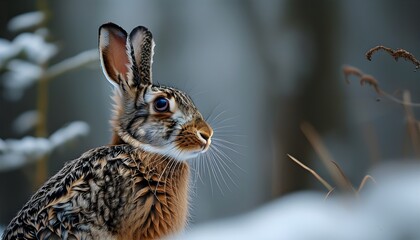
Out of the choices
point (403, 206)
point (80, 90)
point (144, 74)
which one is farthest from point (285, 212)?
point (80, 90)

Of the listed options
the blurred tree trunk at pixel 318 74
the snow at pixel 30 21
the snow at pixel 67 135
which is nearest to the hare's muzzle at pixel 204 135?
the snow at pixel 67 135

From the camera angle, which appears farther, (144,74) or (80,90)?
(80,90)

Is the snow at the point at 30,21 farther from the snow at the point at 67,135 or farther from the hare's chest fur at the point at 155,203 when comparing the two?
the hare's chest fur at the point at 155,203

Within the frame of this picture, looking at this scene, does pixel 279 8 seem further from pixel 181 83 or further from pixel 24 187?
pixel 24 187

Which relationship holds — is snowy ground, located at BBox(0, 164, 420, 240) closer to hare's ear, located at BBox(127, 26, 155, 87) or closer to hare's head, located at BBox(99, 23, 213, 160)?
hare's head, located at BBox(99, 23, 213, 160)

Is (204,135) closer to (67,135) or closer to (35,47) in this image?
(67,135)

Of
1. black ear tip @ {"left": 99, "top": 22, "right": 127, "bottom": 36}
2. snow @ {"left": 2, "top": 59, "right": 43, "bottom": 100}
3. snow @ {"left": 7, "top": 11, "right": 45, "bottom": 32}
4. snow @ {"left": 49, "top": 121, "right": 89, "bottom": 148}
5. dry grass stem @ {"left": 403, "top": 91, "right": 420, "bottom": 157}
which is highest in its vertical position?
snow @ {"left": 7, "top": 11, "right": 45, "bottom": 32}

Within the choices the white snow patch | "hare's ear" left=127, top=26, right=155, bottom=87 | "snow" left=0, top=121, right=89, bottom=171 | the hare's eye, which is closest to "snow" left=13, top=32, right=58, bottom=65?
the white snow patch

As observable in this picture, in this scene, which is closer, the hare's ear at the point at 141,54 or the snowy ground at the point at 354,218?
the snowy ground at the point at 354,218

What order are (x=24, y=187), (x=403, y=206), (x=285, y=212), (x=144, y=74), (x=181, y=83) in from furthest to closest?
(x=24, y=187) → (x=181, y=83) → (x=144, y=74) → (x=285, y=212) → (x=403, y=206)
